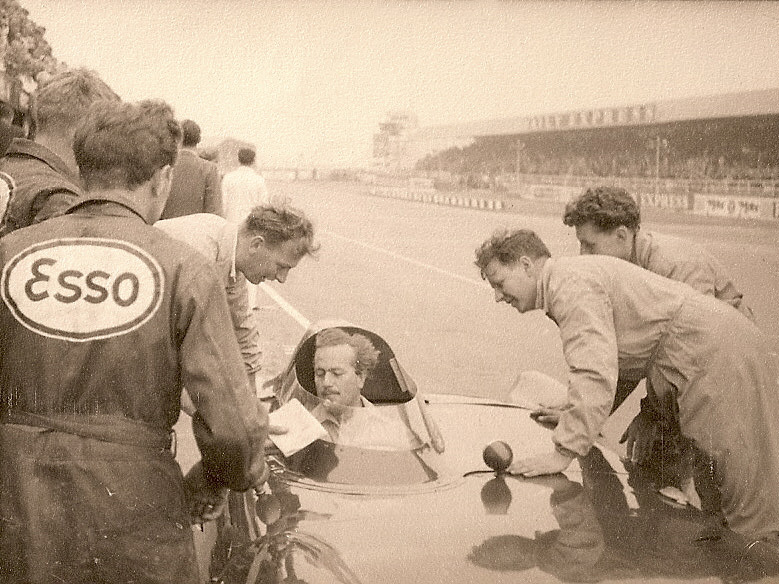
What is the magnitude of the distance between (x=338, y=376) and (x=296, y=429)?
0.62 m

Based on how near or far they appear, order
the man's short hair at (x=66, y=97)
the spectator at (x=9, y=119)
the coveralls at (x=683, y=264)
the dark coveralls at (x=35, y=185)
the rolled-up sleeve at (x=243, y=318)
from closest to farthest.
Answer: the dark coveralls at (x=35, y=185) < the man's short hair at (x=66, y=97) < the coveralls at (x=683, y=264) < the rolled-up sleeve at (x=243, y=318) < the spectator at (x=9, y=119)

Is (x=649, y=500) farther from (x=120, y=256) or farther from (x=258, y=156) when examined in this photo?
(x=258, y=156)

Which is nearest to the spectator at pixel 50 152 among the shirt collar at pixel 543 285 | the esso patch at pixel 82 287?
the esso patch at pixel 82 287

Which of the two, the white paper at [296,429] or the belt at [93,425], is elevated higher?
the belt at [93,425]

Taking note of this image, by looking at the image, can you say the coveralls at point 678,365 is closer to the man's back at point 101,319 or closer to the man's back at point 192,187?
the man's back at point 101,319

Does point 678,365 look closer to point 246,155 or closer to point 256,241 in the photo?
point 256,241

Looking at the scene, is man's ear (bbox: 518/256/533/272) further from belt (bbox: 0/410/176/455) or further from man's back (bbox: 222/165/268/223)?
man's back (bbox: 222/165/268/223)

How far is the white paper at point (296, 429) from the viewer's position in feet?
9.14

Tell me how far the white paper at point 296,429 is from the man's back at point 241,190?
409 centimetres

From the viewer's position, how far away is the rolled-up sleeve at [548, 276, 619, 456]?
274cm

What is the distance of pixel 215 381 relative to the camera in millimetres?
1616

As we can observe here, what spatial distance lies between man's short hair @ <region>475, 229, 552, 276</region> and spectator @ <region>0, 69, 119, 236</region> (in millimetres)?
1300

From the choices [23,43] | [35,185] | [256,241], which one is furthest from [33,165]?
[23,43]

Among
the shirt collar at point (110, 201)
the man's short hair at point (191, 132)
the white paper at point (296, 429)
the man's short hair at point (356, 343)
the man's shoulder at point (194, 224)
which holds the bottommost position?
the white paper at point (296, 429)
